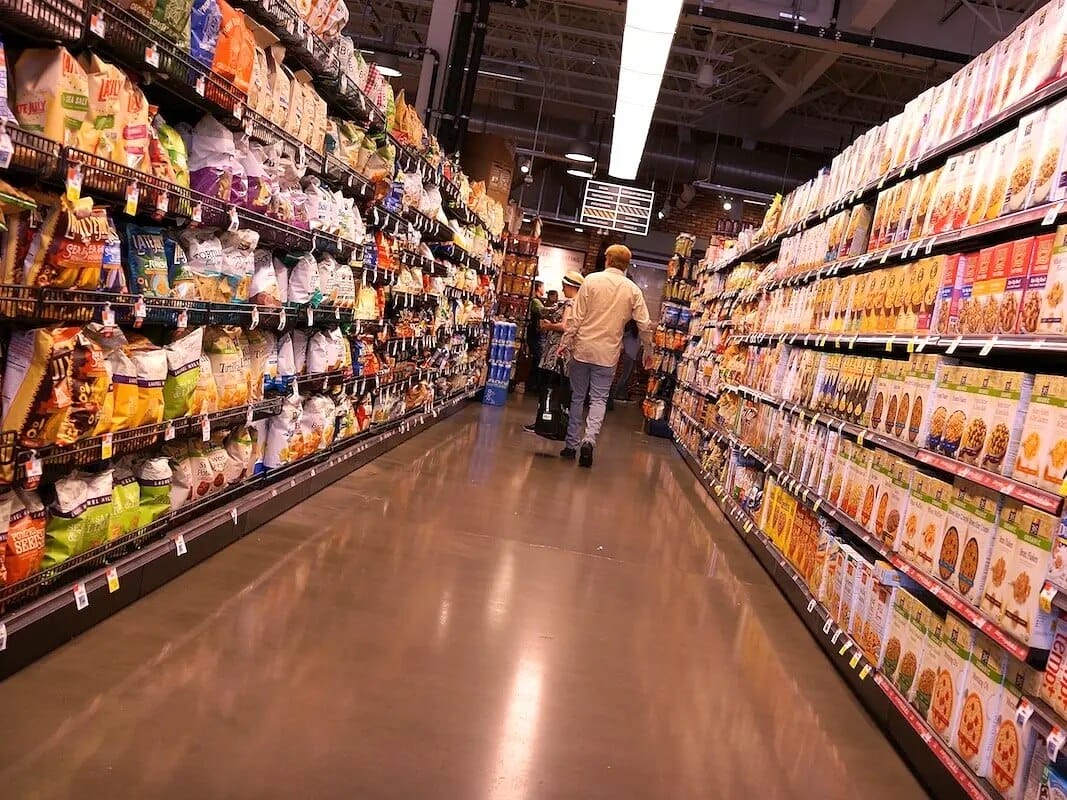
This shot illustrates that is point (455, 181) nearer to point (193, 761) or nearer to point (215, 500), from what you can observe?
point (215, 500)

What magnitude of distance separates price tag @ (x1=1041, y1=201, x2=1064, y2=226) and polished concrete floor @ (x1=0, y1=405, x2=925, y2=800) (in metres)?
1.63

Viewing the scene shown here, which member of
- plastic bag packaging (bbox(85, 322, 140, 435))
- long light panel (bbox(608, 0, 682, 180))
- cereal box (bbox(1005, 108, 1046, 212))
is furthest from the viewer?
long light panel (bbox(608, 0, 682, 180))

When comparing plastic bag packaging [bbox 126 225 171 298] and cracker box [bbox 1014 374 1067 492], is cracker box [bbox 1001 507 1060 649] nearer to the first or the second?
cracker box [bbox 1014 374 1067 492]

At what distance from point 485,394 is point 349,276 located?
750 centimetres

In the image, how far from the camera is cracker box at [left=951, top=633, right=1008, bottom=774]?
7.84 ft

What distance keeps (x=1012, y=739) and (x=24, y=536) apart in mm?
2479

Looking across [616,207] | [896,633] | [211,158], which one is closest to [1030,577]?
[896,633]

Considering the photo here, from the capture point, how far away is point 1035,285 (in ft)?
8.64

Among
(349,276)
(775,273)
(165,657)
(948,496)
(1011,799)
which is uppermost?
(775,273)

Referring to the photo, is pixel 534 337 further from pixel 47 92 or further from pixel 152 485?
pixel 47 92

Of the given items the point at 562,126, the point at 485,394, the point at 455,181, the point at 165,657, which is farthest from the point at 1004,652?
the point at 562,126

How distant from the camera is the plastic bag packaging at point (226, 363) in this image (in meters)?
3.65

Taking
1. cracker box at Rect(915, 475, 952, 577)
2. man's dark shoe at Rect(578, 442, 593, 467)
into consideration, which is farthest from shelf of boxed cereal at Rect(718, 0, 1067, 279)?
man's dark shoe at Rect(578, 442, 593, 467)

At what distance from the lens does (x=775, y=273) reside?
653 centimetres
